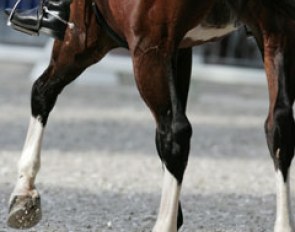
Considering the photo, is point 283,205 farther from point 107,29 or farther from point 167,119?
point 107,29

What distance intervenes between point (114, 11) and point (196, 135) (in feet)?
20.2

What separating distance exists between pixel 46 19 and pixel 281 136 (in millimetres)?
1519

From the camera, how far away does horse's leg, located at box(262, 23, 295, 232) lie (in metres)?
5.05

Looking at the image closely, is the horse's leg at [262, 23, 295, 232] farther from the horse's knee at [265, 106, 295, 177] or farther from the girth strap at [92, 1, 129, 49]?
the girth strap at [92, 1, 129, 49]

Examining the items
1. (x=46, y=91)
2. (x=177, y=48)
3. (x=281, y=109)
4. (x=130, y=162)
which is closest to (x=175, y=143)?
(x=177, y=48)

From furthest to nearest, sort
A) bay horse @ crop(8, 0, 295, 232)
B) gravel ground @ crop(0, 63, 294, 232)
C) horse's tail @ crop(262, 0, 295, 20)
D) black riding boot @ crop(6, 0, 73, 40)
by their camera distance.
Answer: gravel ground @ crop(0, 63, 294, 232), black riding boot @ crop(6, 0, 73, 40), horse's tail @ crop(262, 0, 295, 20), bay horse @ crop(8, 0, 295, 232)

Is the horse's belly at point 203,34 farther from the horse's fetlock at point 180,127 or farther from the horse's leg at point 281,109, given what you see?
the horse's fetlock at point 180,127

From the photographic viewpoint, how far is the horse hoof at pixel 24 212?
19.0ft

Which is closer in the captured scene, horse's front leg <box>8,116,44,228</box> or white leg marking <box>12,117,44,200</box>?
horse's front leg <box>8,116,44,228</box>

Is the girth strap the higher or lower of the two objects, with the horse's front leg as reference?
higher

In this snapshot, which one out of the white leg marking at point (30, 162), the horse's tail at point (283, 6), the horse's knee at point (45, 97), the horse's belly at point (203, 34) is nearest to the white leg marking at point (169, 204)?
the horse's belly at point (203, 34)

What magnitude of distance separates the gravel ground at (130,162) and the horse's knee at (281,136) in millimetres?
1223

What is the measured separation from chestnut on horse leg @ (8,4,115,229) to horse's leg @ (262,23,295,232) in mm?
1019

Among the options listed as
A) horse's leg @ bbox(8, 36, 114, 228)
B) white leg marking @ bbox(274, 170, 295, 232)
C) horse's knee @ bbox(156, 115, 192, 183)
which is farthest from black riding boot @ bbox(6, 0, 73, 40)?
white leg marking @ bbox(274, 170, 295, 232)
